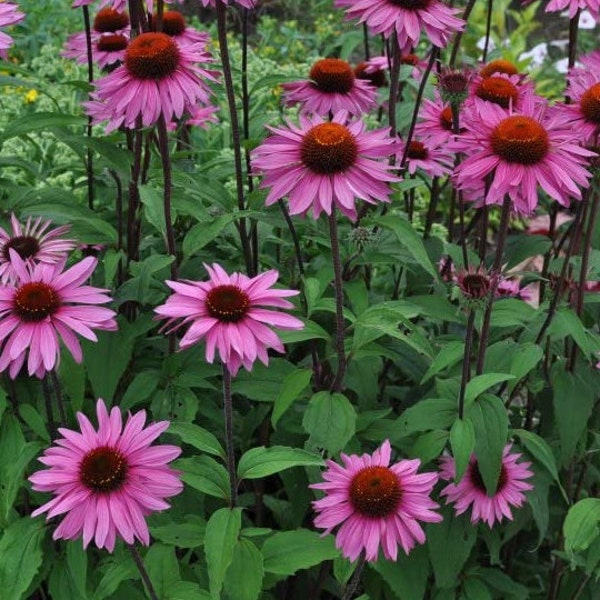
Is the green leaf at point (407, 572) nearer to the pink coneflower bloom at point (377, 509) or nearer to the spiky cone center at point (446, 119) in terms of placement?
the pink coneflower bloom at point (377, 509)

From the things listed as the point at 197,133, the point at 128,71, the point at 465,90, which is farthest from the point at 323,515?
the point at 197,133

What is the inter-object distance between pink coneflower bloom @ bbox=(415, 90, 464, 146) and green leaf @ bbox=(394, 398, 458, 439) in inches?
22.7

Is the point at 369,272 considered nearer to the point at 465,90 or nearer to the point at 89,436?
the point at 465,90

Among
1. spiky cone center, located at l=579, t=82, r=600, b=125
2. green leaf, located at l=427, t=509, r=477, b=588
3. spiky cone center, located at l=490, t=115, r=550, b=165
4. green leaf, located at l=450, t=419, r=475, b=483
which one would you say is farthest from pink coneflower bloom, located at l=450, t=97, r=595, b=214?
green leaf, located at l=427, t=509, r=477, b=588

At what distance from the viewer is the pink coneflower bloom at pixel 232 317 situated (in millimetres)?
1197

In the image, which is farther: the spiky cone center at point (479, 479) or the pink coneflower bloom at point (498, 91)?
the pink coneflower bloom at point (498, 91)

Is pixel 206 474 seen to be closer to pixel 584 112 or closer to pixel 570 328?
pixel 570 328

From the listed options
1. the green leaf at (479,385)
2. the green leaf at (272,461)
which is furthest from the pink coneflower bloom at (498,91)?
the green leaf at (272,461)

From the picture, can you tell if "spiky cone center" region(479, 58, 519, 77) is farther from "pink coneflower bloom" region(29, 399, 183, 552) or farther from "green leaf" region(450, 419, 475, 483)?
"pink coneflower bloom" region(29, 399, 183, 552)

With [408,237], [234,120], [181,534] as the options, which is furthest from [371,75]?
[181,534]

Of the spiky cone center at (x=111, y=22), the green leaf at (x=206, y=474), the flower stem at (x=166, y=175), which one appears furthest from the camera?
the spiky cone center at (x=111, y=22)

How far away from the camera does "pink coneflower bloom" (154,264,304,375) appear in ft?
3.93

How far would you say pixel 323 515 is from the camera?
1389 mm

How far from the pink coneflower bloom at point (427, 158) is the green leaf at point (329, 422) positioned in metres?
0.66
